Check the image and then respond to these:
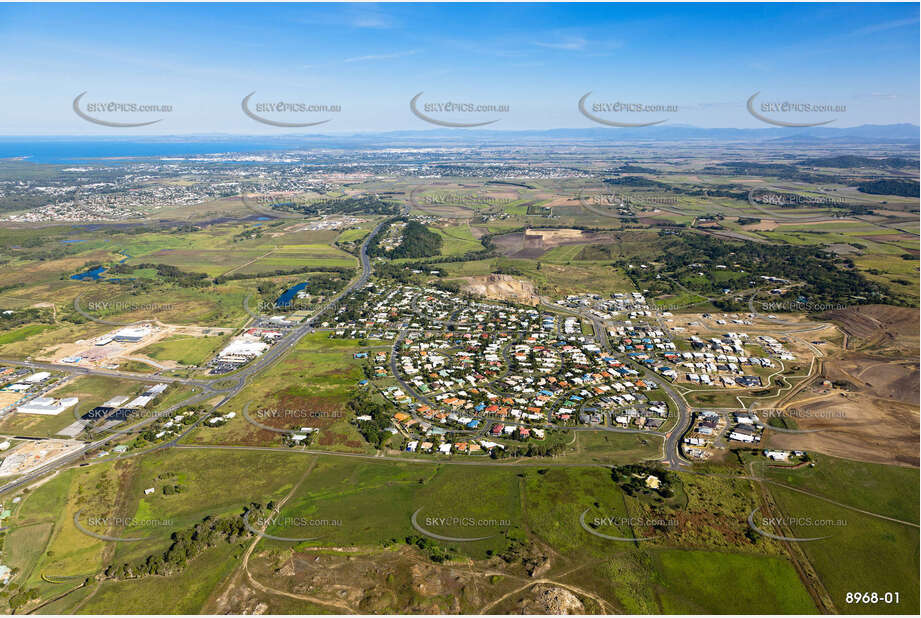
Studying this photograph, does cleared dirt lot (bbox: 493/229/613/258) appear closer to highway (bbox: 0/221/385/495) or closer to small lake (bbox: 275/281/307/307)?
small lake (bbox: 275/281/307/307)

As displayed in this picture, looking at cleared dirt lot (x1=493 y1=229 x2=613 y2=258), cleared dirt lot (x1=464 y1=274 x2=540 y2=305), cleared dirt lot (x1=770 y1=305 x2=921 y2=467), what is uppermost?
cleared dirt lot (x1=493 y1=229 x2=613 y2=258)

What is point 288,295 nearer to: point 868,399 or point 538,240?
point 538,240

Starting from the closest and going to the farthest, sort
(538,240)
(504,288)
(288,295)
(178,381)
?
(178,381) < (288,295) < (504,288) < (538,240)

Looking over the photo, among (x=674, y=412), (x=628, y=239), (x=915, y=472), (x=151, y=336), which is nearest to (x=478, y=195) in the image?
(x=628, y=239)

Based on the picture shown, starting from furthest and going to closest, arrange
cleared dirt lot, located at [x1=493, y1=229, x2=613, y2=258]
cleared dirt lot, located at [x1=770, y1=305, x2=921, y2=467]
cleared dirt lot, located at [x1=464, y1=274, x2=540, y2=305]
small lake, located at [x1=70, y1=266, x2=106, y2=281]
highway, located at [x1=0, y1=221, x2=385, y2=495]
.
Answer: cleared dirt lot, located at [x1=493, y1=229, x2=613, y2=258] < small lake, located at [x1=70, y1=266, x2=106, y2=281] < cleared dirt lot, located at [x1=464, y1=274, x2=540, y2=305] < cleared dirt lot, located at [x1=770, y1=305, x2=921, y2=467] < highway, located at [x1=0, y1=221, x2=385, y2=495]

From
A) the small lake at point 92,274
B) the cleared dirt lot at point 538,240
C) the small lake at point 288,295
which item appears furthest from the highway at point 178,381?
the cleared dirt lot at point 538,240

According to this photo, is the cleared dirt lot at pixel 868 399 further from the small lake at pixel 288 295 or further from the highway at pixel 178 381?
the small lake at pixel 288 295

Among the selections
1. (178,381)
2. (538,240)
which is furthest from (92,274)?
(538,240)

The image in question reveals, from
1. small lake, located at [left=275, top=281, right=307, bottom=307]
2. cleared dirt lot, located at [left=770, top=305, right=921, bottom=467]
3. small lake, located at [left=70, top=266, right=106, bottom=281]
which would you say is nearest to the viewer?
cleared dirt lot, located at [left=770, top=305, right=921, bottom=467]

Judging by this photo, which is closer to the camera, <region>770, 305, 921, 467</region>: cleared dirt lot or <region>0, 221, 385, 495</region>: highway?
<region>0, 221, 385, 495</region>: highway

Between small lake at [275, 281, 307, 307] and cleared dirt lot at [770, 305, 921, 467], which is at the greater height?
small lake at [275, 281, 307, 307]

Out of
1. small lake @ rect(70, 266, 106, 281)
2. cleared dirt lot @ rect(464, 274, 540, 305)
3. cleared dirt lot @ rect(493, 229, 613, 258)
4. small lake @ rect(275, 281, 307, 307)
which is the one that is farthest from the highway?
cleared dirt lot @ rect(493, 229, 613, 258)
